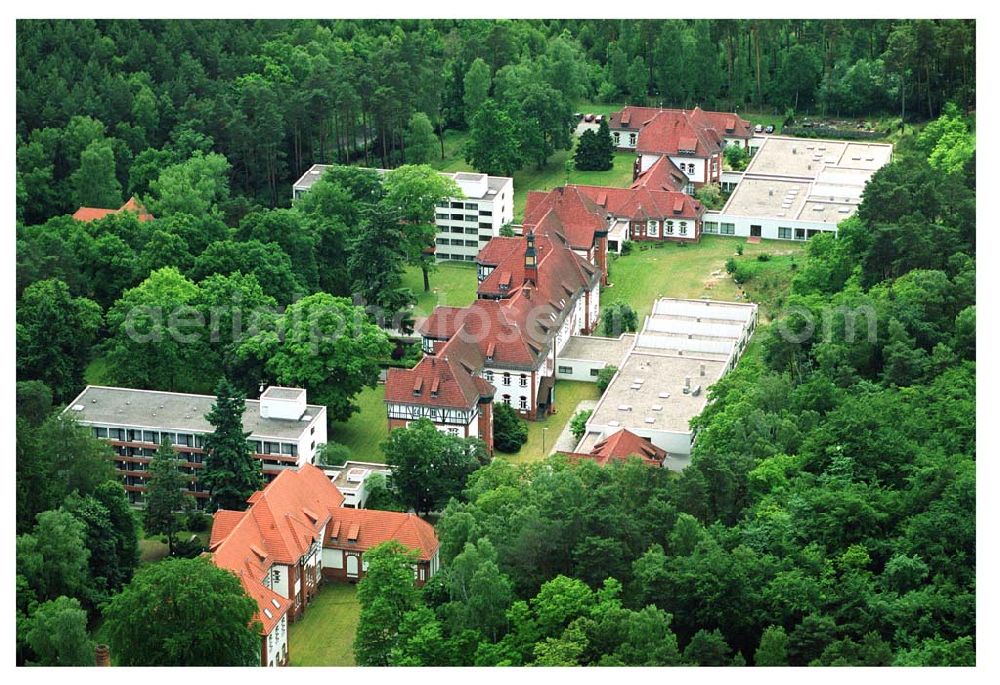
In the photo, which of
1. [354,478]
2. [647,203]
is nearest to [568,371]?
[354,478]

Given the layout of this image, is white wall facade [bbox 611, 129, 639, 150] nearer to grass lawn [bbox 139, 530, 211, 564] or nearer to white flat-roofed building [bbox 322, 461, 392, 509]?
white flat-roofed building [bbox 322, 461, 392, 509]

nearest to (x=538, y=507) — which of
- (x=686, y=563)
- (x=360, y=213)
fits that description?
(x=686, y=563)

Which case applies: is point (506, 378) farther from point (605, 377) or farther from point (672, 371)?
point (672, 371)

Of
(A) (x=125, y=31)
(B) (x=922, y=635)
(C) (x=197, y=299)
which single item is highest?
(A) (x=125, y=31)

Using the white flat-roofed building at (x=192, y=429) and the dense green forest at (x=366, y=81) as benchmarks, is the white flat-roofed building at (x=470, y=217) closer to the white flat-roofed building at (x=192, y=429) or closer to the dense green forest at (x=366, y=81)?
the dense green forest at (x=366, y=81)

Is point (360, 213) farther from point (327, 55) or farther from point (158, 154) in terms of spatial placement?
point (327, 55)
